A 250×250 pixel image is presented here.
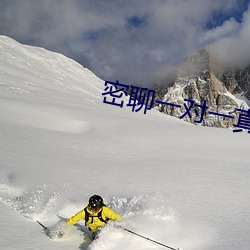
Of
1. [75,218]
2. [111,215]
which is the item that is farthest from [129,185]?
[75,218]

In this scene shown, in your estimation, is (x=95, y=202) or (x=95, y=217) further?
(x=95, y=217)

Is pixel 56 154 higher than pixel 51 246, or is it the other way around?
pixel 56 154

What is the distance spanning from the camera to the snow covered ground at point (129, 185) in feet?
17.2

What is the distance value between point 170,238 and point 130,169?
3.90 m

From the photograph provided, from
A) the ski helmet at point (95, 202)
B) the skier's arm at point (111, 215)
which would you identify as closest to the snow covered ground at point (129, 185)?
the skier's arm at point (111, 215)

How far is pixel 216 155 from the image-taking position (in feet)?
36.8

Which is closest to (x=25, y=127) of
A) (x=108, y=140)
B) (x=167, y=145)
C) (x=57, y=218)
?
(x=108, y=140)

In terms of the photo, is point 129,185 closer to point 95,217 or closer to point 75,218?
point 95,217

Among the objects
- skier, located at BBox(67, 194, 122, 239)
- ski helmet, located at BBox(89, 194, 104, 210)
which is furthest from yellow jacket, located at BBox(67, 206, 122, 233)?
ski helmet, located at BBox(89, 194, 104, 210)

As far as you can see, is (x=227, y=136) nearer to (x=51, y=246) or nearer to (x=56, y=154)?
(x=56, y=154)

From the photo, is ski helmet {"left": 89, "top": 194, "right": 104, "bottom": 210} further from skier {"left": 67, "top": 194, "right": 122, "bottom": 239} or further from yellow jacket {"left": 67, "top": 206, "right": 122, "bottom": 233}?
yellow jacket {"left": 67, "top": 206, "right": 122, "bottom": 233}

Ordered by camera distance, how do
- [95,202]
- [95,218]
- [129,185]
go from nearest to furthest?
[95,202] → [95,218] → [129,185]

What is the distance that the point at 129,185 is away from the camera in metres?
7.69

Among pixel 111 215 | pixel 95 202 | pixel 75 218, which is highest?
pixel 95 202
